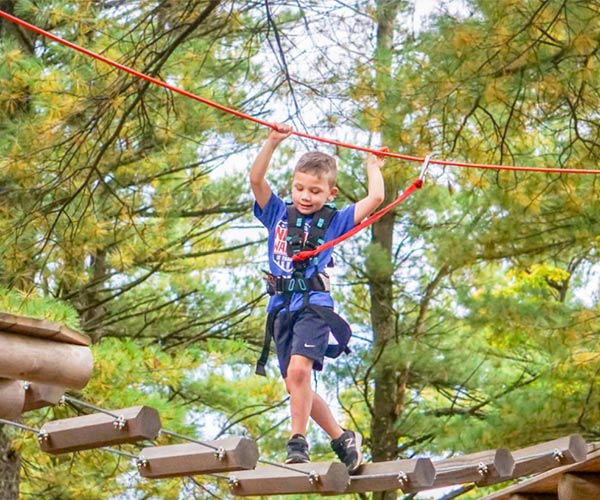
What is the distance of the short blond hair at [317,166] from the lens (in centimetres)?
477

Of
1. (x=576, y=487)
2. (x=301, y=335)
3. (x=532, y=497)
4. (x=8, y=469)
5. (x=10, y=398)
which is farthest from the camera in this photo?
(x=8, y=469)

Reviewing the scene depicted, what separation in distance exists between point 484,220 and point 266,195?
4759 millimetres

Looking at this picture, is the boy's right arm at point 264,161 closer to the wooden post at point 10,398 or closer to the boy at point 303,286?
the boy at point 303,286

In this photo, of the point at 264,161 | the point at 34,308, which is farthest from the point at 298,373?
the point at 34,308

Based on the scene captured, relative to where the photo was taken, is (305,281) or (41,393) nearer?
(41,393)

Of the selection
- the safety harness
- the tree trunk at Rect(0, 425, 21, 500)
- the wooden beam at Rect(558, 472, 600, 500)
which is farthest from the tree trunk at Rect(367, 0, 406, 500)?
the safety harness

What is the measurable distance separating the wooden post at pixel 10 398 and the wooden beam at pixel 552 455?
1.80 meters

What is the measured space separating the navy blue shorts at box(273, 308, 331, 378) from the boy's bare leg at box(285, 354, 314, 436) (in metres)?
0.03

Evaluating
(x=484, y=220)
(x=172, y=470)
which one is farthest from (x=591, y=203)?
(x=172, y=470)

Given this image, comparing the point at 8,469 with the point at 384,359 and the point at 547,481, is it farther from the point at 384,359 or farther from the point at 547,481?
the point at 547,481

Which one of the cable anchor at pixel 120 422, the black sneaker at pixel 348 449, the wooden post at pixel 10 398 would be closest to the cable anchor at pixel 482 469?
the black sneaker at pixel 348 449

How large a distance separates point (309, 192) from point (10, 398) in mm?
1295

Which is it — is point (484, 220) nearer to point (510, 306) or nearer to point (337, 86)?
point (510, 306)

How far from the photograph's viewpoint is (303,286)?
4781mm
